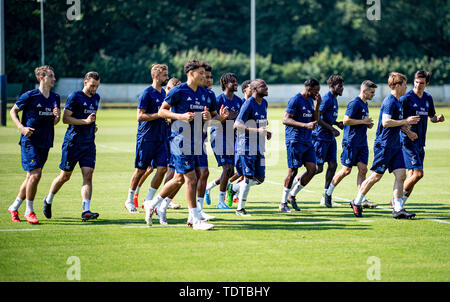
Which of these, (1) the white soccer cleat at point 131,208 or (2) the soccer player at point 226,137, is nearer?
Answer: (1) the white soccer cleat at point 131,208

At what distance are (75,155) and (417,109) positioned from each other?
5.43m

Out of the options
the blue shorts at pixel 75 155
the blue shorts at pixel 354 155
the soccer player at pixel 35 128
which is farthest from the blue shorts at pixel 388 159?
the soccer player at pixel 35 128

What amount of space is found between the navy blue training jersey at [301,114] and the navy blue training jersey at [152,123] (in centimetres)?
210

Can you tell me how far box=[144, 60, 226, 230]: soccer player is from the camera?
9570 mm

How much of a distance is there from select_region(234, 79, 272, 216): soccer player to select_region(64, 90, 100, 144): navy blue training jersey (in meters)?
2.25

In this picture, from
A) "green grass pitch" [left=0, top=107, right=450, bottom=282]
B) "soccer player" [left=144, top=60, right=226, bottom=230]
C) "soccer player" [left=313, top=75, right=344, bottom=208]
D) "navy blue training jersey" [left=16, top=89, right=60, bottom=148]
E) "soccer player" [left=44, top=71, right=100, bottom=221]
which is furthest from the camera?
"soccer player" [left=313, top=75, right=344, bottom=208]

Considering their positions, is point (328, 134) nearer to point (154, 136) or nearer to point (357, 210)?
point (357, 210)

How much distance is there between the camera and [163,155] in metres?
11.4

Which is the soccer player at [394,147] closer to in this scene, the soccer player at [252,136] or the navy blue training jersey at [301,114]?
the navy blue training jersey at [301,114]

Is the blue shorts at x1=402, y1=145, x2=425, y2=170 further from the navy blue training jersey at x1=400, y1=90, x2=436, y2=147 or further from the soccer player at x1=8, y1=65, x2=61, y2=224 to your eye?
the soccer player at x1=8, y1=65, x2=61, y2=224

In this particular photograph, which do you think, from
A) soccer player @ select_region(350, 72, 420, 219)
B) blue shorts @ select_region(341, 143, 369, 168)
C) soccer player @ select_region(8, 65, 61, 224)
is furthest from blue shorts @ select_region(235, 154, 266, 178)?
soccer player @ select_region(8, 65, 61, 224)

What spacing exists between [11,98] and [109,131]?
3703 cm

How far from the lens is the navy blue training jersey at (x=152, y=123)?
11266 mm

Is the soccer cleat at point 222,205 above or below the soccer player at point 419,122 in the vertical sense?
below
